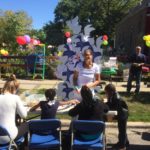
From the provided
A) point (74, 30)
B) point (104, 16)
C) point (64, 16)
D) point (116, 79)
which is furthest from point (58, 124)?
point (64, 16)

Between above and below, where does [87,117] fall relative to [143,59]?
below

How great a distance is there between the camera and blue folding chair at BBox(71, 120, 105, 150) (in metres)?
6.47

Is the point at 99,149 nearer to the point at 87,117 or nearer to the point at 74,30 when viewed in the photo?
the point at 87,117

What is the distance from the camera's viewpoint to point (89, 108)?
22.7ft

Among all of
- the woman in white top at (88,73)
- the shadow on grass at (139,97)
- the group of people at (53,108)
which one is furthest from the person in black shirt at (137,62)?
the group of people at (53,108)

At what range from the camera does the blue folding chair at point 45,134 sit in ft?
21.4

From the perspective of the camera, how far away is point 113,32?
233 feet

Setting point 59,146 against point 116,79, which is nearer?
point 59,146

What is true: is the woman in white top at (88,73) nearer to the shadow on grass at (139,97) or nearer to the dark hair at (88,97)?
the dark hair at (88,97)

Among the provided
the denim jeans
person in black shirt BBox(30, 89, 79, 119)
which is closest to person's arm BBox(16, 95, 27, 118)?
person in black shirt BBox(30, 89, 79, 119)

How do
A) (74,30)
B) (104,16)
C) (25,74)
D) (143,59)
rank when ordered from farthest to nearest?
(104,16) → (25,74) → (143,59) → (74,30)

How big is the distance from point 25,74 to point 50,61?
1301 millimetres

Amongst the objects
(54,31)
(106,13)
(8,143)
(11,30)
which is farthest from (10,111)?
(54,31)

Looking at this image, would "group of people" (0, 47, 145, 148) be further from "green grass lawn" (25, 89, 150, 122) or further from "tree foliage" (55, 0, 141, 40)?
"tree foliage" (55, 0, 141, 40)
